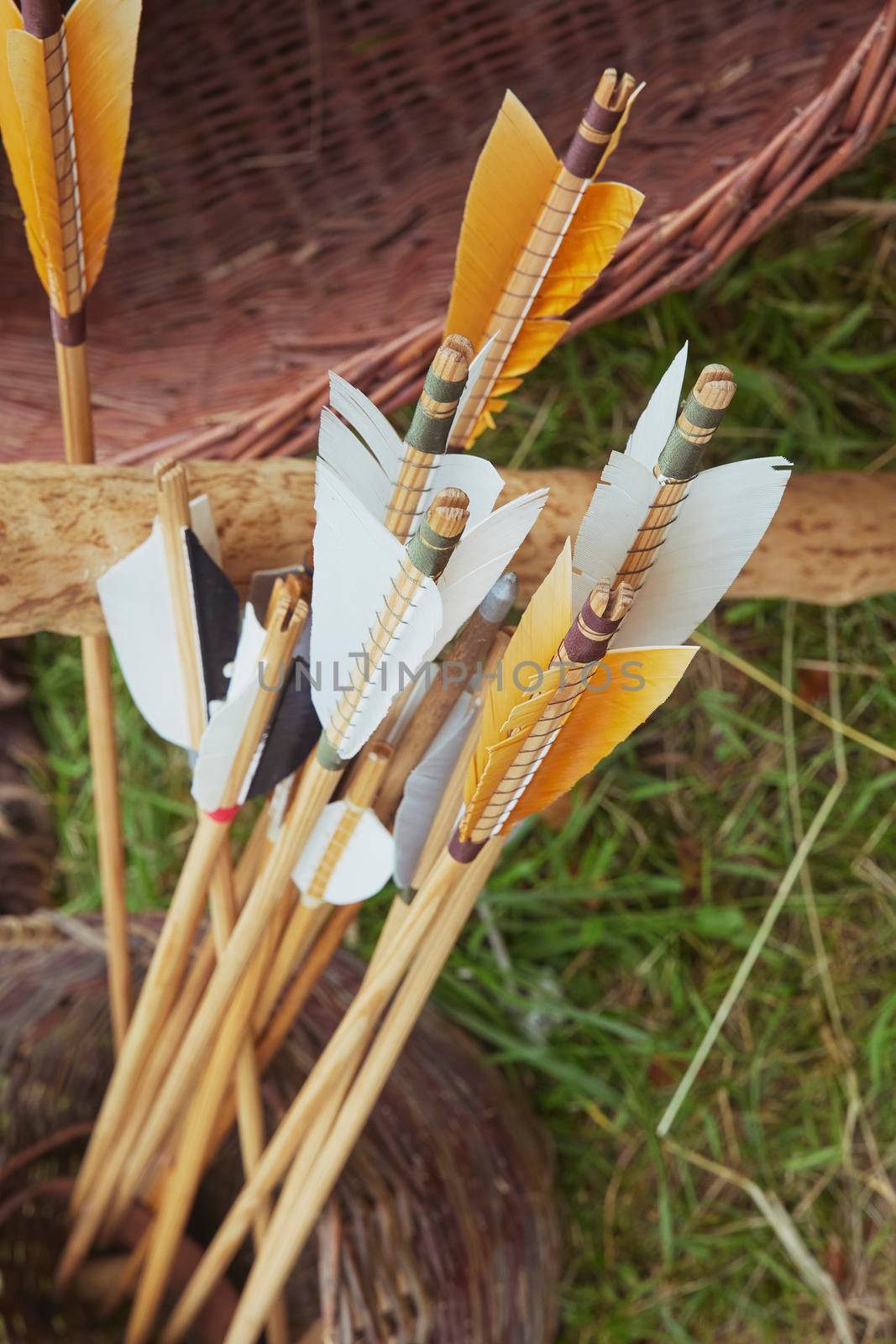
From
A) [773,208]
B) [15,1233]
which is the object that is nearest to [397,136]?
[773,208]

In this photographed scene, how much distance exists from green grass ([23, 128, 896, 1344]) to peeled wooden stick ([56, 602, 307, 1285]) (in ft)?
1.17

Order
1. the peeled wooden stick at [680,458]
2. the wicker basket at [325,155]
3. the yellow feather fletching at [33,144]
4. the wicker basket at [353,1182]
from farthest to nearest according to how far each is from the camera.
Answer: the wicker basket at [325,155] < the wicker basket at [353,1182] < the yellow feather fletching at [33,144] < the peeled wooden stick at [680,458]

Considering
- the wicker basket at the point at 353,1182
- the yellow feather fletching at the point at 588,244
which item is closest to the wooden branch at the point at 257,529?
the yellow feather fletching at the point at 588,244

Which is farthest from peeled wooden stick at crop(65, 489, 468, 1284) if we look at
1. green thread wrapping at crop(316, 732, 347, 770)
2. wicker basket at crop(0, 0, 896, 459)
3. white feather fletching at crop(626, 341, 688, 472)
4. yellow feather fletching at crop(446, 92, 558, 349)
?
wicker basket at crop(0, 0, 896, 459)

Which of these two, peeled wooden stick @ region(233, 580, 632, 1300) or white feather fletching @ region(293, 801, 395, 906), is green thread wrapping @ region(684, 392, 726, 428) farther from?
white feather fletching @ region(293, 801, 395, 906)

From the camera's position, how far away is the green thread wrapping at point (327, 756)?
540 millimetres

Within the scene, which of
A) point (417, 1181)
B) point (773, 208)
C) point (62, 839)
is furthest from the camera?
point (62, 839)

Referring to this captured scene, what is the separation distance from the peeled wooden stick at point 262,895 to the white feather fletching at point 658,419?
0.34 ft

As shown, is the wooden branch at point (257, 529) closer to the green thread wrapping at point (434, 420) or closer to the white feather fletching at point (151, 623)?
the white feather fletching at point (151, 623)

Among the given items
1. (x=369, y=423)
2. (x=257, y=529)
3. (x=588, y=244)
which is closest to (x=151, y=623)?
(x=257, y=529)

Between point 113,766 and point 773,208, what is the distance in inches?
19.9

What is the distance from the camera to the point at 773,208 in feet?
2.17

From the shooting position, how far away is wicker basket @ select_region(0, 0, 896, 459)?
912mm

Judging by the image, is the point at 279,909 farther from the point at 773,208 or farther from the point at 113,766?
the point at 773,208
